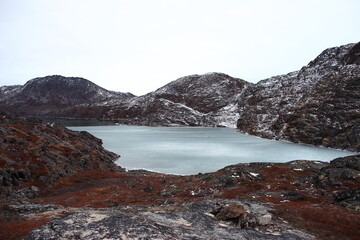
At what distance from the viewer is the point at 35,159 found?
170ft

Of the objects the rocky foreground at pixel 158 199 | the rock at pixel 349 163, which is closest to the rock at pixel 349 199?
the rocky foreground at pixel 158 199

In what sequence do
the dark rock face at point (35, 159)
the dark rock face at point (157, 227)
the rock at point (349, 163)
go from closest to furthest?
1. the dark rock face at point (157, 227)
2. the dark rock face at point (35, 159)
3. the rock at point (349, 163)

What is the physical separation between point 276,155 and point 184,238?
87.4 meters

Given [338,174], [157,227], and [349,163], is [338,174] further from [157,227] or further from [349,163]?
[157,227]

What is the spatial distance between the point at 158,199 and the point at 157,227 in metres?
21.1

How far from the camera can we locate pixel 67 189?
47.0m

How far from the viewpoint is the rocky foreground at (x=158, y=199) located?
640 inches

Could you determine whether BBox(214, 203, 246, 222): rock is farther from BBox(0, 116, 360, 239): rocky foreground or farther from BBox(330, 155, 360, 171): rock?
BBox(330, 155, 360, 171): rock

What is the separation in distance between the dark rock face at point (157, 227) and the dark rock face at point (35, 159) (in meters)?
31.1

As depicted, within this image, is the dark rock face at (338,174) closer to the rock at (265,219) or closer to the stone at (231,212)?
the rock at (265,219)

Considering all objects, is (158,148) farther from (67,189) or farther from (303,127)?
(303,127)

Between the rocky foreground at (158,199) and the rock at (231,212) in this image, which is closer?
the rocky foreground at (158,199)

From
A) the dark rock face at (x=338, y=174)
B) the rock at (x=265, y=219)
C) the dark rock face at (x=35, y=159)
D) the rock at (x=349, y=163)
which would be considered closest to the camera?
the rock at (x=265, y=219)

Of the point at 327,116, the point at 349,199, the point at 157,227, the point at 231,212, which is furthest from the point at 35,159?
the point at 327,116
